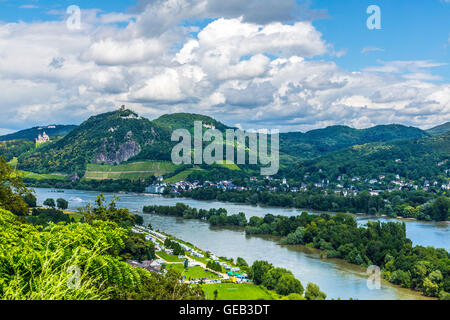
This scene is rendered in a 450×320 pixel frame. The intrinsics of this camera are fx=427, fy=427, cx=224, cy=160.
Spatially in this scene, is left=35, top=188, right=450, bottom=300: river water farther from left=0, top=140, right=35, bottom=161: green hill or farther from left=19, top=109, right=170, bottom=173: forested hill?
left=0, top=140, right=35, bottom=161: green hill

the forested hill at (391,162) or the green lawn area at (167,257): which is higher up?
the forested hill at (391,162)

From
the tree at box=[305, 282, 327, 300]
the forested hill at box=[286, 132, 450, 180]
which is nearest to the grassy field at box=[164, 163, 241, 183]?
the forested hill at box=[286, 132, 450, 180]

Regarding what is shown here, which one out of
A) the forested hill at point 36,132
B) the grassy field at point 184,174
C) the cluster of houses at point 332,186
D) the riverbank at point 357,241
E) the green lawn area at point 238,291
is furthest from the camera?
the forested hill at point 36,132

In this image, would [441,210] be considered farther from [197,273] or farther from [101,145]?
[101,145]

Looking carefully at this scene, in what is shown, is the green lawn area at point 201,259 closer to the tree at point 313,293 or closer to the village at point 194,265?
the village at point 194,265

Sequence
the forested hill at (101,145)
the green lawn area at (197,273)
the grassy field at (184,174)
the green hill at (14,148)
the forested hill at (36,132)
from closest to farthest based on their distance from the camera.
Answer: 1. the green lawn area at (197,273)
2. the grassy field at (184,174)
3. the forested hill at (101,145)
4. the green hill at (14,148)
5. the forested hill at (36,132)

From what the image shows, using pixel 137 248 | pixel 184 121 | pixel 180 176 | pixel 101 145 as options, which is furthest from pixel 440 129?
pixel 137 248

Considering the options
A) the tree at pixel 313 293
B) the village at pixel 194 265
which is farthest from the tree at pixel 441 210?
the tree at pixel 313 293
